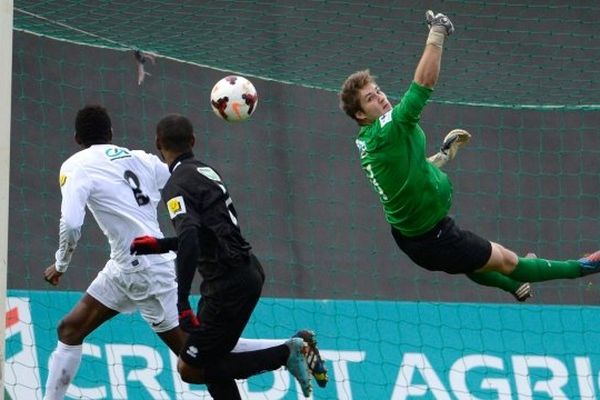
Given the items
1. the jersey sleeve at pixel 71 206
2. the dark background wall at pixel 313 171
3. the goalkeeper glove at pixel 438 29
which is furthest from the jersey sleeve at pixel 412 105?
the dark background wall at pixel 313 171

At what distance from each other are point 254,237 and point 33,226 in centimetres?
173

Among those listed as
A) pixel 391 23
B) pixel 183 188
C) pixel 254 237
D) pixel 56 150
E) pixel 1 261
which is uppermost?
pixel 391 23

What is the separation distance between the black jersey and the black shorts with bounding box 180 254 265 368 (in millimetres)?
55

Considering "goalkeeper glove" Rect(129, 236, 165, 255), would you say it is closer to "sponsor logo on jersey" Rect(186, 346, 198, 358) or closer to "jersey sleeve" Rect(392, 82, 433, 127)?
"sponsor logo on jersey" Rect(186, 346, 198, 358)

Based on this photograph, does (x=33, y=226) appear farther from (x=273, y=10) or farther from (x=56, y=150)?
(x=273, y=10)

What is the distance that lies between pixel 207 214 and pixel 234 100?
903 millimetres

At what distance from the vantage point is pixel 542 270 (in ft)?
26.9

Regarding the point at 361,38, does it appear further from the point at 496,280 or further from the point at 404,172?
the point at 404,172

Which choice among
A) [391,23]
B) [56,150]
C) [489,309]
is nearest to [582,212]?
[489,309]

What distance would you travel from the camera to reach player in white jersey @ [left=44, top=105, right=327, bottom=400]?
813 centimetres

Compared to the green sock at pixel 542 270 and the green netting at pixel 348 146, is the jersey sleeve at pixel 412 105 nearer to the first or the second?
the green sock at pixel 542 270

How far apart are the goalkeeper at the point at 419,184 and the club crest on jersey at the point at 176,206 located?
3.71ft

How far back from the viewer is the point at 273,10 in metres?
11.1

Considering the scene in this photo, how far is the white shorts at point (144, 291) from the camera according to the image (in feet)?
27.0
